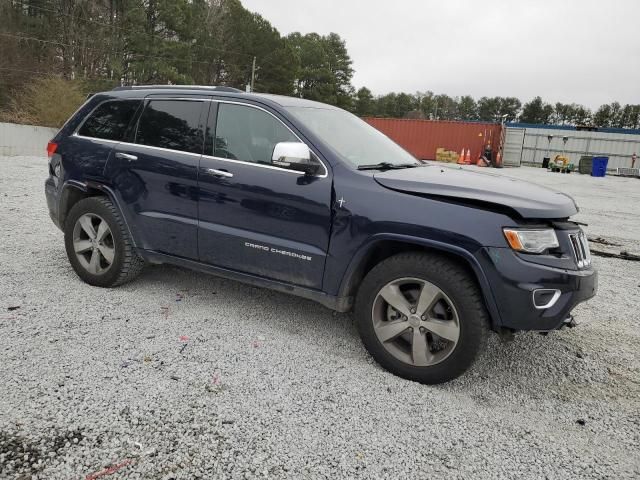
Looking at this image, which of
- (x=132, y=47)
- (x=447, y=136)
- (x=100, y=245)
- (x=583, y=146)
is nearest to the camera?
(x=100, y=245)

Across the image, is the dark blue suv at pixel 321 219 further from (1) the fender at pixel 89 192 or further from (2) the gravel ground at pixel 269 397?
(2) the gravel ground at pixel 269 397

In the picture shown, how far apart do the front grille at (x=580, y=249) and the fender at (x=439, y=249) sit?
59 centimetres

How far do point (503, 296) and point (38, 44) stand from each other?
4031 cm

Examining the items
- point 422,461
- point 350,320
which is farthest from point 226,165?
point 422,461

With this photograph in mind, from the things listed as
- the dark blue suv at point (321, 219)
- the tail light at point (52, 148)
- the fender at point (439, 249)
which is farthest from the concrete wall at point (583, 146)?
the fender at point (439, 249)

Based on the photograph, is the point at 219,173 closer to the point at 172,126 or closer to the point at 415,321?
the point at 172,126

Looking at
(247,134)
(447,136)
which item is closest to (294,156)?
(247,134)

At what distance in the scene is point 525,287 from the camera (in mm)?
2752

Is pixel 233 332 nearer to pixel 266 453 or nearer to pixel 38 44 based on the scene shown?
pixel 266 453

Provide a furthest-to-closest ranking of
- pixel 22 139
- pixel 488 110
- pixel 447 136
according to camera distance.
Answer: pixel 488 110
pixel 447 136
pixel 22 139

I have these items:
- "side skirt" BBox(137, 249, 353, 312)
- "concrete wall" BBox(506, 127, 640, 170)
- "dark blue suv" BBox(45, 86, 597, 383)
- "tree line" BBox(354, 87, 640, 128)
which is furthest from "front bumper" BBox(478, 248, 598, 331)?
"tree line" BBox(354, 87, 640, 128)

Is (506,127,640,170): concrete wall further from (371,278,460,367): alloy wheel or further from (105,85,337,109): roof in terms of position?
(371,278,460,367): alloy wheel

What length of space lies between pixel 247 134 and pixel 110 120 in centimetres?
152

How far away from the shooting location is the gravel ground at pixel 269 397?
2.34 metres
